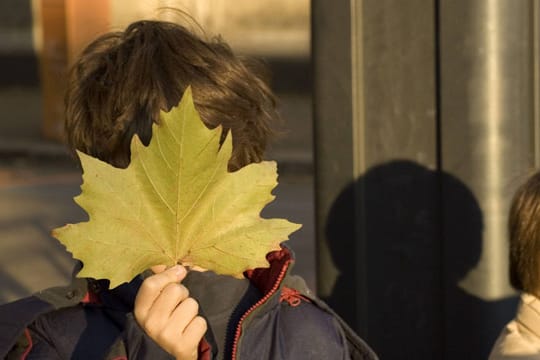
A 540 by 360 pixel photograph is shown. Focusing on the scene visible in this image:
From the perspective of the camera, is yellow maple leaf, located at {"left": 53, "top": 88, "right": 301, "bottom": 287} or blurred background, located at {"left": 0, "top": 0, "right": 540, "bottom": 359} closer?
yellow maple leaf, located at {"left": 53, "top": 88, "right": 301, "bottom": 287}

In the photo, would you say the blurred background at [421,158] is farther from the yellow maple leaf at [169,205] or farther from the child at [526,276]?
the yellow maple leaf at [169,205]

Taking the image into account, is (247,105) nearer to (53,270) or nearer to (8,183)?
(53,270)

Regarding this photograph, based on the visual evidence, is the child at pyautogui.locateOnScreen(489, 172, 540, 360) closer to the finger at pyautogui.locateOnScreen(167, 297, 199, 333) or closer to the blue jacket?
the blue jacket

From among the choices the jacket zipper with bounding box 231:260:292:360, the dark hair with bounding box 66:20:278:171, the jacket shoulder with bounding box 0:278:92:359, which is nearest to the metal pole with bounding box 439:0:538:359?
the dark hair with bounding box 66:20:278:171

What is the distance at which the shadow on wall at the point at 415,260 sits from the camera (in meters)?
2.82

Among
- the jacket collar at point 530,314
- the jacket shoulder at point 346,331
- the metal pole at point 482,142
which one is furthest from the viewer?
the metal pole at point 482,142

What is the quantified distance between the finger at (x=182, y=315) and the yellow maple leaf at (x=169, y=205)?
0.19ft

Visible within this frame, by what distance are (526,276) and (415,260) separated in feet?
1.09

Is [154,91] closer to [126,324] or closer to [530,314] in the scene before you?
[126,324]

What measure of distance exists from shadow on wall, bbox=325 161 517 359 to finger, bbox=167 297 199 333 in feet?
4.48

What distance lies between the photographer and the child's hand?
1539mm

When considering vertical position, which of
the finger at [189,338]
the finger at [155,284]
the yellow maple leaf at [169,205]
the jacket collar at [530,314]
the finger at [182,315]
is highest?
the yellow maple leaf at [169,205]

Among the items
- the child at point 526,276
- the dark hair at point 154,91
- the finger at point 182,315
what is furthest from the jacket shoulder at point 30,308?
the child at point 526,276

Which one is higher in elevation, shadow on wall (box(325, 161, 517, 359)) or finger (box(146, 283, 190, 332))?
finger (box(146, 283, 190, 332))
